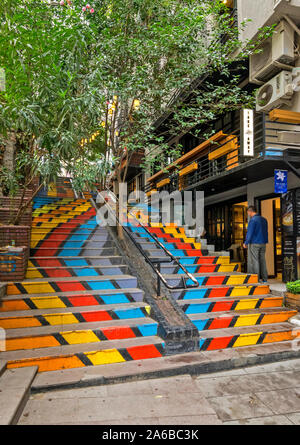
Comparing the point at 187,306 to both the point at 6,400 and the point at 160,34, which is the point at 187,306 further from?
the point at 160,34

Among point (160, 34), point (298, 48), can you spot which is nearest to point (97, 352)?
point (160, 34)

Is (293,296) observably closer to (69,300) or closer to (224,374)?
(224,374)

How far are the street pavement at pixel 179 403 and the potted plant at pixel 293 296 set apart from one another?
7.01 feet

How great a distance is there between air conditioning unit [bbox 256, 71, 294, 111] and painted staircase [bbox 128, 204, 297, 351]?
496 cm

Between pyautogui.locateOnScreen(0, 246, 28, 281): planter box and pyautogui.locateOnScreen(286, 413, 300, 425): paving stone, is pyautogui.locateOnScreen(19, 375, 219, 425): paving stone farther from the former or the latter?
pyautogui.locateOnScreen(0, 246, 28, 281): planter box

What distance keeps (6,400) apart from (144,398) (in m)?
1.43

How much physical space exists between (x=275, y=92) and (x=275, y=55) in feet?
3.25

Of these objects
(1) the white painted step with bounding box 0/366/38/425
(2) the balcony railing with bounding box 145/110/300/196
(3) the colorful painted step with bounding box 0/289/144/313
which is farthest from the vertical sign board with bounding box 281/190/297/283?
(1) the white painted step with bounding box 0/366/38/425

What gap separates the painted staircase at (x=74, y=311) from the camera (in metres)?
3.77

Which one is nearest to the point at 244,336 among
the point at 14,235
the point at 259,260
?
the point at 259,260

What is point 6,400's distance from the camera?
9.11 ft

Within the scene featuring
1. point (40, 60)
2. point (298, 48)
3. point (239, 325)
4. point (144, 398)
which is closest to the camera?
point (144, 398)

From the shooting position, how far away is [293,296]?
5762 millimetres

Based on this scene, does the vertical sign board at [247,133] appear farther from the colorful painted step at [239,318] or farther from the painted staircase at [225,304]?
the colorful painted step at [239,318]
